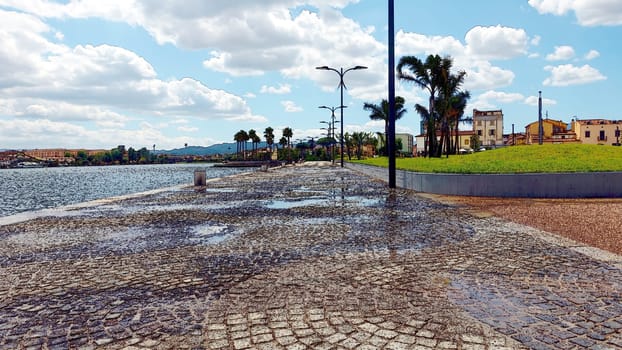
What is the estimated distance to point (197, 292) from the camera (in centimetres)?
497

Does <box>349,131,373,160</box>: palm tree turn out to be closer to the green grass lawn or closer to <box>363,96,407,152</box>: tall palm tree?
<box>363,96,407,152</box>: tall palm tree

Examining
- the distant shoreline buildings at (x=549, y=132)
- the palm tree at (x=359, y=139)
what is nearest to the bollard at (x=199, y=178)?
the distant shoreline buildings at (x=549, y=132)

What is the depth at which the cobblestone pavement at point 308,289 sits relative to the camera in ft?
12.2

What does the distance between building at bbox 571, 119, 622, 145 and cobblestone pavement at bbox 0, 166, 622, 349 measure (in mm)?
106265

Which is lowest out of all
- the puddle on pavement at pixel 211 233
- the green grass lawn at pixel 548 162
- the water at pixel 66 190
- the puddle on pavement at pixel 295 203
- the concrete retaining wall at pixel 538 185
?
the water at pixel 66 190

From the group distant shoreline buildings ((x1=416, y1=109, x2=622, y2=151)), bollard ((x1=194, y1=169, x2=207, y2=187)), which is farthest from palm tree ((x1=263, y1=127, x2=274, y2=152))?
bollard ((x1=194, y1=169, x2=207, y2=187))

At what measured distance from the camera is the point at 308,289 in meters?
4.99

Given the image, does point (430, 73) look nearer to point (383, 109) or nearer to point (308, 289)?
point (383, 109)

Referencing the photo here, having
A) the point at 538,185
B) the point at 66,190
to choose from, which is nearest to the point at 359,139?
the point at 66,190

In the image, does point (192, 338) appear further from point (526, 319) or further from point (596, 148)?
point (596, 148)

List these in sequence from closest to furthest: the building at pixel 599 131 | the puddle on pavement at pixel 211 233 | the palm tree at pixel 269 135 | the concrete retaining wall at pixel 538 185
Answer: the puddle on pavement at pixel 211 233 < the concrete retaining wall at pixel 538 185 < the building at pixel 599 131 < the palm tree at pixel 269 135

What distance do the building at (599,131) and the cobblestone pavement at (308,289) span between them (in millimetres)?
106265

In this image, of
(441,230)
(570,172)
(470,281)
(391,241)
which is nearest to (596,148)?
(570,172)

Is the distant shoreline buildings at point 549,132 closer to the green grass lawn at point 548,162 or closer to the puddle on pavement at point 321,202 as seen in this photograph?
the green grass lawn at point 548,162
